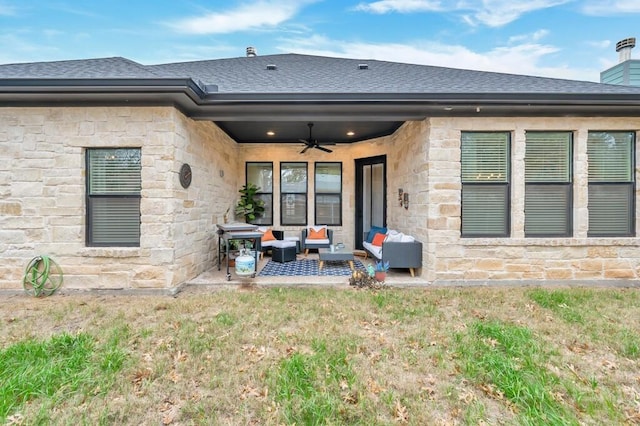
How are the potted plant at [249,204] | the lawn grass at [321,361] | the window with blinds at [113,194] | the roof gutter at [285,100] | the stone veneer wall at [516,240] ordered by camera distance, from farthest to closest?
the potted plant at [249,204], the stone veneer wall at [516,240], the window with blinds at [113,194], the roof gutter at [285,100], the lawn grass at [321,361]

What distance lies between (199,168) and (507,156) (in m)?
5.73

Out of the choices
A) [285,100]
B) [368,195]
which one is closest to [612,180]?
[368,195]

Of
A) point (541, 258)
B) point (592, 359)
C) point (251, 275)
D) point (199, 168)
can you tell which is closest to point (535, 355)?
point (592, 359)

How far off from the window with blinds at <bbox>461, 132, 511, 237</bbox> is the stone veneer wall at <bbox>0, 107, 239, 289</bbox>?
195 inches

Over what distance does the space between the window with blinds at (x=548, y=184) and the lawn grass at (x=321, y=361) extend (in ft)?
4.31

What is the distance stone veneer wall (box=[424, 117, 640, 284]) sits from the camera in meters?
4.64

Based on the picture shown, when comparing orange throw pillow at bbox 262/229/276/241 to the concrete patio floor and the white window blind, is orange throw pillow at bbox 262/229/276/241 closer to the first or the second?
the concrete patio floor

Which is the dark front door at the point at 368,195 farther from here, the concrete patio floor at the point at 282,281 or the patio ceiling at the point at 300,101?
the patio ceiling at the point at 300,101

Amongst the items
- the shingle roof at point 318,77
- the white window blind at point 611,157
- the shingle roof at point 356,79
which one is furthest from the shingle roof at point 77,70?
the white window blind at point 611,157

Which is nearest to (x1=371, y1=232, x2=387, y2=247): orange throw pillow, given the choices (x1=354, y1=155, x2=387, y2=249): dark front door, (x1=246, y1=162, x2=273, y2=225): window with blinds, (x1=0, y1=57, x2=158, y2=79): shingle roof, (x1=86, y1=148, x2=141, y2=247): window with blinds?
(x1=354, y1=155, x2=387, y2=249): dark front door

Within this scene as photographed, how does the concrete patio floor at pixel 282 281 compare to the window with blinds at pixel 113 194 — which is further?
the concrete patio floor at pixel 282 281

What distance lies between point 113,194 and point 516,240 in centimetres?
679

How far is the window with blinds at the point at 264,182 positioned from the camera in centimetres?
828

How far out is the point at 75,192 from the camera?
13.9 ft
